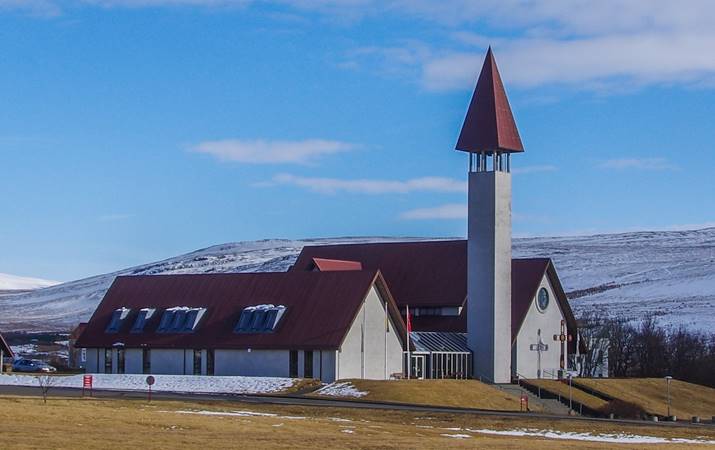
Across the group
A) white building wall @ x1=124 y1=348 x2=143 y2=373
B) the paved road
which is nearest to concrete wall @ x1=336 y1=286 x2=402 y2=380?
the paved road

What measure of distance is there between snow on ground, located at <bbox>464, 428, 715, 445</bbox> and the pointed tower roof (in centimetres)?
3575

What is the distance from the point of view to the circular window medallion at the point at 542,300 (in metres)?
91.6

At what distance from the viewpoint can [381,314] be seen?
80.3m

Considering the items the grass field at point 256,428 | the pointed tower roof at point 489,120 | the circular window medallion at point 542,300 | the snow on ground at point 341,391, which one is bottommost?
the grass field at point 256,428

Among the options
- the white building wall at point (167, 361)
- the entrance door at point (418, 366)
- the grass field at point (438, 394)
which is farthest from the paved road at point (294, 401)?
the entrance door at point (418, 366)

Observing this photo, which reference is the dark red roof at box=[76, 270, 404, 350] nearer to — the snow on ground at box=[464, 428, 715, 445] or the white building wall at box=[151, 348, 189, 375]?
the white building wall at box=[151, 348, 189, 375]

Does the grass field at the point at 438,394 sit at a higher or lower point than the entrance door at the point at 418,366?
lower

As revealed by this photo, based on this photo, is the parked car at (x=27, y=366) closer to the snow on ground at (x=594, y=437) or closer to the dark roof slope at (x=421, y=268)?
the dark roof slope at (x=421, y=268)

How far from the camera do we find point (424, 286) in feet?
305

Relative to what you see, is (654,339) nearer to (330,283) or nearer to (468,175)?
(468,175)

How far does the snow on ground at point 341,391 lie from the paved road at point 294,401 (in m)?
2.88

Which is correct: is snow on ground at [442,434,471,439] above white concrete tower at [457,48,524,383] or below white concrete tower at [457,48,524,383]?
below

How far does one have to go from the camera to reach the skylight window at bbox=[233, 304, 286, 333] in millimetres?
80125

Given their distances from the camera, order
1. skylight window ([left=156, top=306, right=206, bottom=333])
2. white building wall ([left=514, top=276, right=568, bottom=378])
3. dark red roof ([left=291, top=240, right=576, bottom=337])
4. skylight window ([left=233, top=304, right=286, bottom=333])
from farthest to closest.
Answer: dark red roof ([left=291, top=240, right=576, bottom=337]) → white building wall ([left=514, top=276, right=568, bottom=378]) → skylight window ([left=156, top=306, right=206, bottom=333]) → skylight window ([left=233, top=304, right=286, bottom=333])
